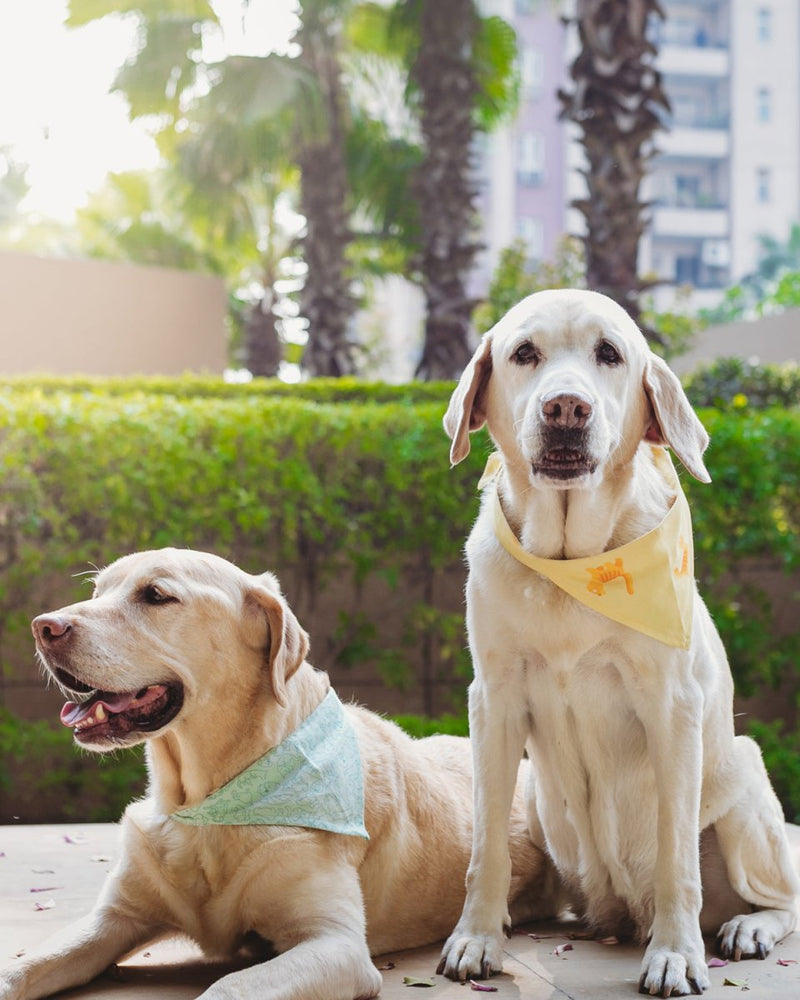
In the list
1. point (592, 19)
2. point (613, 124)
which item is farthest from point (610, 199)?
point (592, 19)

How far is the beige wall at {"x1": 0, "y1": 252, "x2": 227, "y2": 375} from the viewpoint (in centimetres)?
1611

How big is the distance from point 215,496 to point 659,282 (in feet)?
20.0

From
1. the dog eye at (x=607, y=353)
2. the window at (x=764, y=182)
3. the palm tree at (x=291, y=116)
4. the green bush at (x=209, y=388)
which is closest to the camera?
the dog eye at (x=607, y=353)

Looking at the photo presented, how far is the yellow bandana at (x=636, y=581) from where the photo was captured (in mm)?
3307

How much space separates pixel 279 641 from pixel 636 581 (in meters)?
0.98

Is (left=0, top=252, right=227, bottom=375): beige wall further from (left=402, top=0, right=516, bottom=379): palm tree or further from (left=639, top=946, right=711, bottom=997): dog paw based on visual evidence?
(left=639, top=946, right=711, bottom=997): dog paw

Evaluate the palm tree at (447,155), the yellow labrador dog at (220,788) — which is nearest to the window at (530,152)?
the palm tree at (447,155)

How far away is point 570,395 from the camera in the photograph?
310 cm

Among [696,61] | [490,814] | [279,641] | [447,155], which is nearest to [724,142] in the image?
[696,61]

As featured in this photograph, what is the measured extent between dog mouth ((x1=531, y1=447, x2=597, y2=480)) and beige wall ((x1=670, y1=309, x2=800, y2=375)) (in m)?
12.9

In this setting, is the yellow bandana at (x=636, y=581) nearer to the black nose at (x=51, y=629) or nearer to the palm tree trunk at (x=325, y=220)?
the black nose at (x=51, y=629)

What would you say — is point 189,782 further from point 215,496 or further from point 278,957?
point 215,496

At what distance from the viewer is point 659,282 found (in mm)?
11148

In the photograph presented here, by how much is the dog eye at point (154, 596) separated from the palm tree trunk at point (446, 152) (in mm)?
11532
